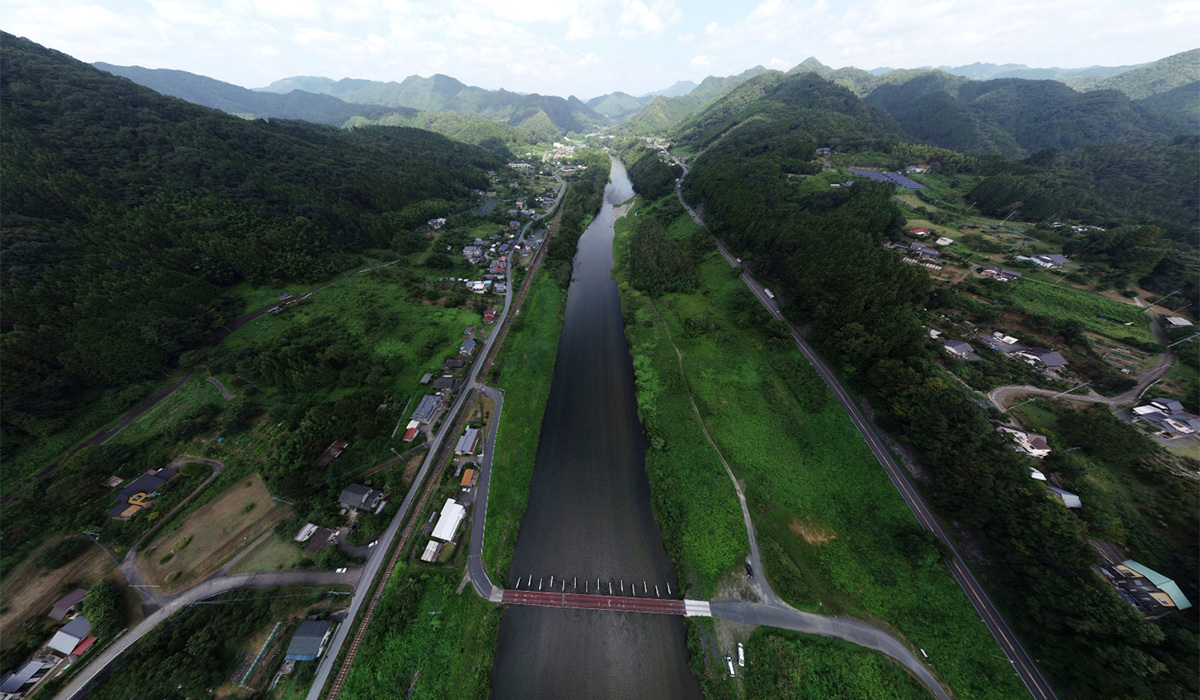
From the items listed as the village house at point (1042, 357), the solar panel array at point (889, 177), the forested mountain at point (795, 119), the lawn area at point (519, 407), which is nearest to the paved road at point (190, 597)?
the lawn area at point (519, 407)

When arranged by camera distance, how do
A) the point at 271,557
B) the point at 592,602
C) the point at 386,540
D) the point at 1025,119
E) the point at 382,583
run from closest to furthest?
the point at 382,583 → the point at 592,602 → the point at 271,557 → the point at 386,540 → the point at 1025,119

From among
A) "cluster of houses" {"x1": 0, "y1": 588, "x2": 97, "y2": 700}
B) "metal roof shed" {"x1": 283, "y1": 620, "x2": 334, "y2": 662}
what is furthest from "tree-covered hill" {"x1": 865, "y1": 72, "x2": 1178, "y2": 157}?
"cluster of houses" {"x1": 0, "y1": 588, "x2": 97, "y2": 700}

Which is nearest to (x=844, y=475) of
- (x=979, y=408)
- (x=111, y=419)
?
(x=979, y=408)

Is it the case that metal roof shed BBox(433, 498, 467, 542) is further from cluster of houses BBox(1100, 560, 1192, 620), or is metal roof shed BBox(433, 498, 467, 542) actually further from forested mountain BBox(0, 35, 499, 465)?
cluster of houses BBox(1100, 560, 1192, 620)

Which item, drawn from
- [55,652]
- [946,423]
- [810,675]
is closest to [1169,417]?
[946,423]

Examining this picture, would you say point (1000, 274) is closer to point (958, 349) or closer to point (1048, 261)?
point (1048, 261)

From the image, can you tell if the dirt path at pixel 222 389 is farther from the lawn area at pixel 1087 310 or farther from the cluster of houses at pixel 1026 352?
the lawn area at pixel 1087 310
